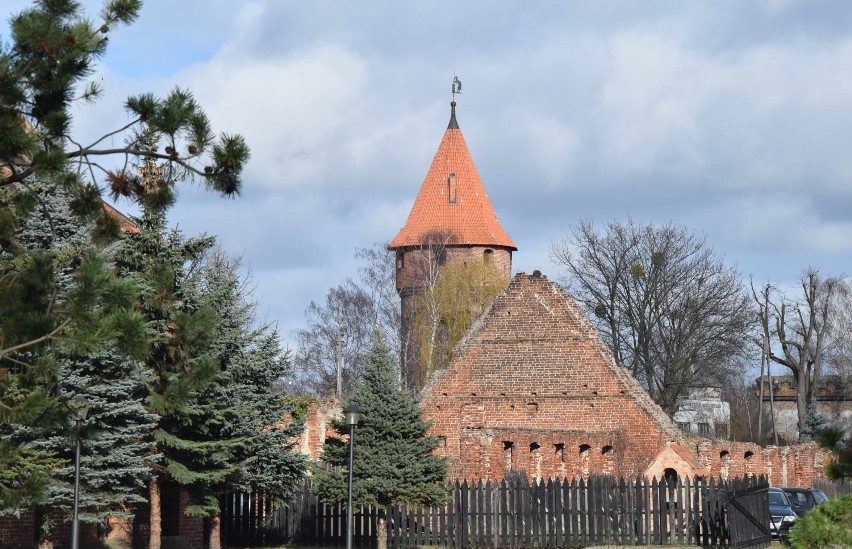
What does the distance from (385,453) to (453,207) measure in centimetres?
4296

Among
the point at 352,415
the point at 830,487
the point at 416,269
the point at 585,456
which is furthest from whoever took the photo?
the point at 416,269

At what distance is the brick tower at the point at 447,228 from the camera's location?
198ft

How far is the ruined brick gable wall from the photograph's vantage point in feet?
98.3

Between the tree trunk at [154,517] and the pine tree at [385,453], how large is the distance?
9.11 ft

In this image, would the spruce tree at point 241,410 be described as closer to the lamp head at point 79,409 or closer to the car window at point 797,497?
the lamp head at point 79,409

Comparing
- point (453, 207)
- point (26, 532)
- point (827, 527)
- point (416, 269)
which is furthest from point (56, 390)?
point (453, 207)

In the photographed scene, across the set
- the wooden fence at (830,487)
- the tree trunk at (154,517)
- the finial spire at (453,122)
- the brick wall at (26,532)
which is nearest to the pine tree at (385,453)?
the tree trunk at (154,517)

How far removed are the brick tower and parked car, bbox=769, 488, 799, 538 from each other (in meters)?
31.7

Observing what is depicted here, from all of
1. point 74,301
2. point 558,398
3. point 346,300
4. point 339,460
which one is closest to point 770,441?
point 346,300

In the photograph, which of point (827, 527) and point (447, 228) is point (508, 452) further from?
point (447, 228)

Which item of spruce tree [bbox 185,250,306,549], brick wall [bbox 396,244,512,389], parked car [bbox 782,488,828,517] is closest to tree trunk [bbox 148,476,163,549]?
spruce tree [bbox 185,250,306,549]

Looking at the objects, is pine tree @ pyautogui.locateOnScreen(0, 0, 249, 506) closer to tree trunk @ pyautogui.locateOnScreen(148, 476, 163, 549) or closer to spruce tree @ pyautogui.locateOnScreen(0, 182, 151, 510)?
spruce tree @ pyautogui.locateOnScreen(0, 182, 151, 510)

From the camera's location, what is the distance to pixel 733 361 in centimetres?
5234

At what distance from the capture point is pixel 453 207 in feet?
211
